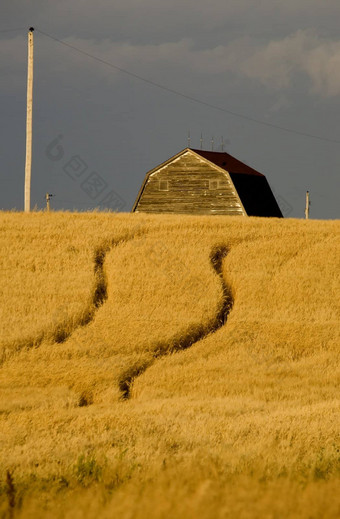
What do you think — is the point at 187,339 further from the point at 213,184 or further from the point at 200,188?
the point at 200,188

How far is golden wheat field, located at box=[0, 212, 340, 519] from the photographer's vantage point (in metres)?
7.53

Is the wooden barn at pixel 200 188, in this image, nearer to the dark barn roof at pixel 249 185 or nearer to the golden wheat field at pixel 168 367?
the dark barn roof at pixel 249 185

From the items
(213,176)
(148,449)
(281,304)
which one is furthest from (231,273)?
(213,176)

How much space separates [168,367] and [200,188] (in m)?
33.3

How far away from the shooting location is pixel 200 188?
51781 mm

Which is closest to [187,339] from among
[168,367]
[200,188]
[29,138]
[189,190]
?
[168,367]

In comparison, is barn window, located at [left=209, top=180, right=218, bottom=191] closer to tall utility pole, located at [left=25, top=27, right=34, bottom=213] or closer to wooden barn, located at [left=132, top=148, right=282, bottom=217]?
wooden barn, located at [left=132, top=148, right=282, bottom=217]

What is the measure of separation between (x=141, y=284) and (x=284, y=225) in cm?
900

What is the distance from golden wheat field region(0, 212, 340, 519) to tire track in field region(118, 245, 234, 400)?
0.05m

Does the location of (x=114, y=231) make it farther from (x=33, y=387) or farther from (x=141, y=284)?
(x=33, y=387)

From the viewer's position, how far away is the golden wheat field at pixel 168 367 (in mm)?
7527

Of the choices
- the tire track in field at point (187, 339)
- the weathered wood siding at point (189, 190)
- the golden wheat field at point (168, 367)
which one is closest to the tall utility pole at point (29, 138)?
the golden wheat field at point (168, 367)

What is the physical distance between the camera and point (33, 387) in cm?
1786

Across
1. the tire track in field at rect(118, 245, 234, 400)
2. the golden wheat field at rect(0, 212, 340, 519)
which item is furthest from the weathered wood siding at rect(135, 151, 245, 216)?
the tire track in field at rect(118, 245, 234, 400)
